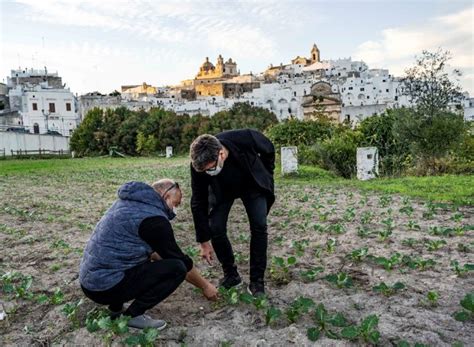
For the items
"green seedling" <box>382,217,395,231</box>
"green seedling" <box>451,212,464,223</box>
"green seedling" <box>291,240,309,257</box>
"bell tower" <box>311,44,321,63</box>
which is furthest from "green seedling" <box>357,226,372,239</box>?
"bell tower" <box>311,44,321,63</box>

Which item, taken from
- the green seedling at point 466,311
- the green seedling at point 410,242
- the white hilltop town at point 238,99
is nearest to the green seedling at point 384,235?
the green seedling at point 410,242

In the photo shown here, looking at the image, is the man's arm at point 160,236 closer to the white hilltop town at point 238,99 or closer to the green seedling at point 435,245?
the green seedling at point 435,245

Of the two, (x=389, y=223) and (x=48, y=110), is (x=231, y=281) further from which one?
(x=48, y=110)

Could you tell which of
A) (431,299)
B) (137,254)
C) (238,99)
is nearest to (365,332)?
(431,299)

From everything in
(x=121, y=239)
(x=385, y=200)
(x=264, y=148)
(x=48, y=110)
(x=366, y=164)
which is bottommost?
(x=385, y=200)

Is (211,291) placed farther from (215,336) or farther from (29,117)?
(29,117)

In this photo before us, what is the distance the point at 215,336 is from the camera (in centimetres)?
386

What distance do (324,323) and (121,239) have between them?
1.85 metres

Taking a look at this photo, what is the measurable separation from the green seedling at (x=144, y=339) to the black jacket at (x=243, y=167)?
126cm

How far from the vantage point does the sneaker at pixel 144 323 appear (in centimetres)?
396

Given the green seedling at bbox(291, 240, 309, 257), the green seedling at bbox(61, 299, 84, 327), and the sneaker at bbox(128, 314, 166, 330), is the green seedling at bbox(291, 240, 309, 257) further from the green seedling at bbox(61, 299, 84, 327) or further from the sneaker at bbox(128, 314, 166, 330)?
the green seedling at bbox(61, 299, 84, 327)

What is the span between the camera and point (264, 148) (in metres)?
4.64

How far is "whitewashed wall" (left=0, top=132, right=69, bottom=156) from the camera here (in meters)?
48.6

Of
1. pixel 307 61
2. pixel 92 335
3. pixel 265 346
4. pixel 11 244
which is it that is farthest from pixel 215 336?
pixel 307 61
